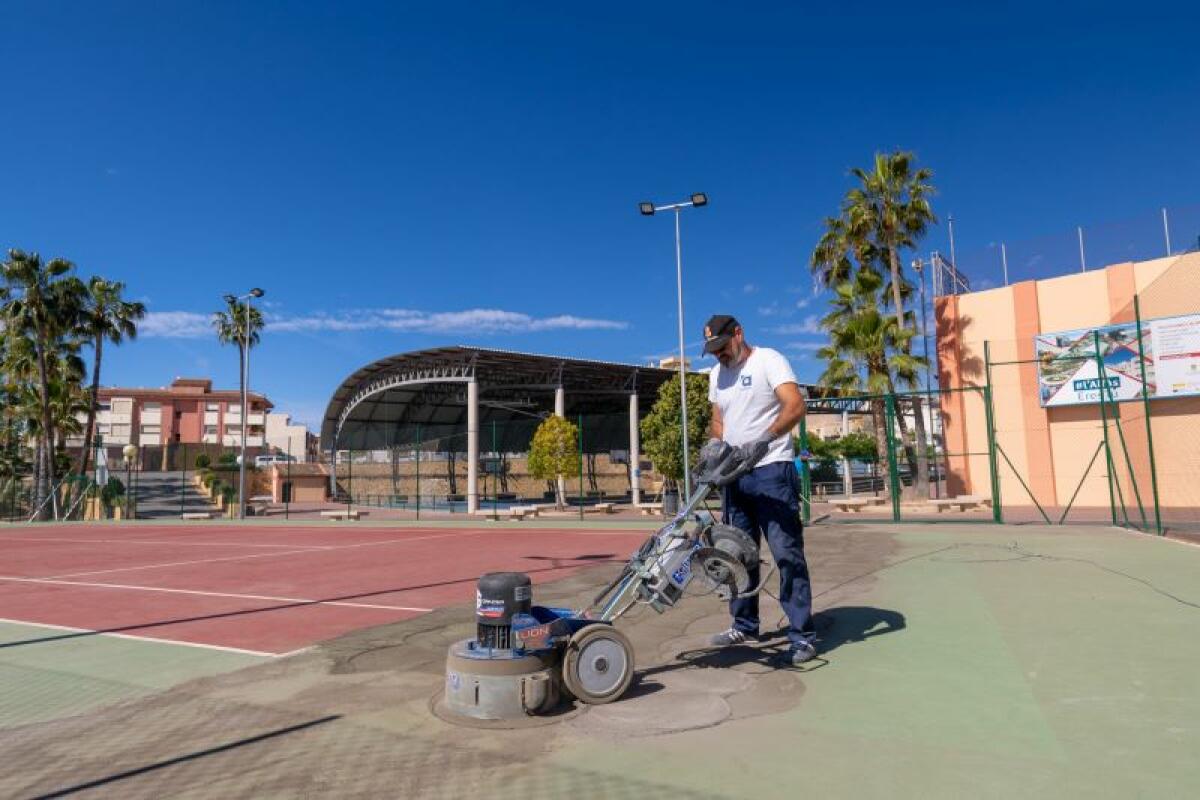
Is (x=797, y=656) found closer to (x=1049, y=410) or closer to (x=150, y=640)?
(x=150, y=640)

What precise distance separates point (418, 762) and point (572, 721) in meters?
0.76

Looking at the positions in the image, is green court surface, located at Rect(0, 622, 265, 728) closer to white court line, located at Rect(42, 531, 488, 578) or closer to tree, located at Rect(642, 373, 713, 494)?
white court line, located at Rect(42, 531, 488, 578)

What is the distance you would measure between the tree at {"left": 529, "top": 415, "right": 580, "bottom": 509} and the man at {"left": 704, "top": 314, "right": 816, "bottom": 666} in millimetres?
29491

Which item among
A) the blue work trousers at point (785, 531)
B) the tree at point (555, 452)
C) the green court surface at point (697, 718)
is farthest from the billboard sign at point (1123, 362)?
the tree at point (555, 452)

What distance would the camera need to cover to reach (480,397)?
50688mm

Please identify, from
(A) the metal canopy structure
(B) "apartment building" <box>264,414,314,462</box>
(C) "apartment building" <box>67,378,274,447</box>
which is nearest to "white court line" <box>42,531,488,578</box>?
(A) the metal canopy structure

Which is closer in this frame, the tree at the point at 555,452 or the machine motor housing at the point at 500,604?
the machine motor housing at the point at 500,604

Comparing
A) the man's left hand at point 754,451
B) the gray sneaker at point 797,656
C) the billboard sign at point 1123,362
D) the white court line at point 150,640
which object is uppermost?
the billboard sign at point 1123,362

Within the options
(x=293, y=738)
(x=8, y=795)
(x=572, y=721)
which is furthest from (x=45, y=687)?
(x=572, y=721)

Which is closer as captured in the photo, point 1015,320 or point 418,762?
point 418,762

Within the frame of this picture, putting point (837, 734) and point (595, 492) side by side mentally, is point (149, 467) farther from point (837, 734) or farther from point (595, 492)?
point (837, 734)

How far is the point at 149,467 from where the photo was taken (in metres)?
77.9

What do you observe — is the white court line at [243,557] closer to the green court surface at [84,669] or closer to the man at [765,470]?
the green court surface at [84,669]

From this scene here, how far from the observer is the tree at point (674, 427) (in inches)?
1209
